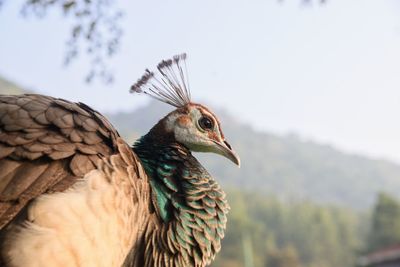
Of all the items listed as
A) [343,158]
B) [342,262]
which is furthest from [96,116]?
[343,158]

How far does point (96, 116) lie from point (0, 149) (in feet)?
1.83

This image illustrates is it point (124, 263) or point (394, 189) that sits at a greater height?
point (124, 263)

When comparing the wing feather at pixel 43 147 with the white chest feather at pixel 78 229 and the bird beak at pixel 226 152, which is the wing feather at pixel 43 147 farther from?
the bird beak at pixel 226 152

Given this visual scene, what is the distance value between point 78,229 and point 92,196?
17cm

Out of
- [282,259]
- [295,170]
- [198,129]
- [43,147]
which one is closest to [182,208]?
[198,129]

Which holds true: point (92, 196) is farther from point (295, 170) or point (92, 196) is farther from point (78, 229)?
point (295, 170)

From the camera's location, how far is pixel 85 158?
8.84 ft

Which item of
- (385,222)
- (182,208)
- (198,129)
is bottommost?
(385,222)

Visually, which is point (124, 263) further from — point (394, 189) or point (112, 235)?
point (394, 189)

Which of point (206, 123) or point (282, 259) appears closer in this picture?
point (206, 123)

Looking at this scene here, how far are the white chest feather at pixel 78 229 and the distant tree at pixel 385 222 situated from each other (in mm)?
41703

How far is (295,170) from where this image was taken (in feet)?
550

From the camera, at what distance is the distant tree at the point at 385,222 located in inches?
1650

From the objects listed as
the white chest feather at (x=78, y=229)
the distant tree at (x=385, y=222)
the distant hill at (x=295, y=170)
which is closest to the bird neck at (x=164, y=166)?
the white chest feather at (x=78, y=229)
